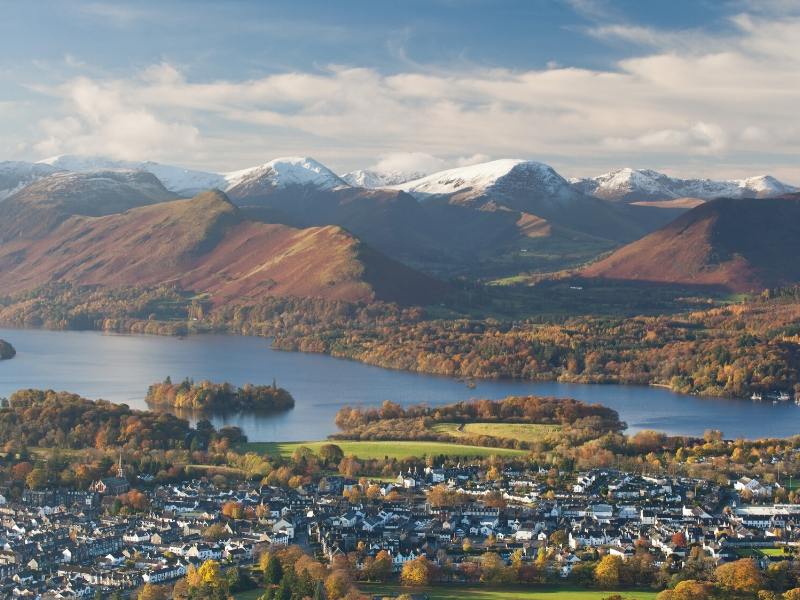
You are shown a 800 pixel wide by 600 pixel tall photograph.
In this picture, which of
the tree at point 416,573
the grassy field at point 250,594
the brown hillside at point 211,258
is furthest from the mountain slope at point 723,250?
the grassy field at point 250,594

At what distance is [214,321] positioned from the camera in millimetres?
109438

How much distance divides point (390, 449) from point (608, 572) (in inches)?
721

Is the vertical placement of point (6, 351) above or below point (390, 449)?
above

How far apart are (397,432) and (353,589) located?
23267 mm

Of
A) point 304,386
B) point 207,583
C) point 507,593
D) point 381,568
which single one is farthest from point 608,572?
point 304,386

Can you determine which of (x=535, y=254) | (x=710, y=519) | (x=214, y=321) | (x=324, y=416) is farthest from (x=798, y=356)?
(x=535, y=254)

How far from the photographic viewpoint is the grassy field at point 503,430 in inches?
2077

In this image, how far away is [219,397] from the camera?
210 feet

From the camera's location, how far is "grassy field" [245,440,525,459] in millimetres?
48344

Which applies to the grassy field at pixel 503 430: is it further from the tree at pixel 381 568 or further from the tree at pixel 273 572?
the tree at pixel 273 572

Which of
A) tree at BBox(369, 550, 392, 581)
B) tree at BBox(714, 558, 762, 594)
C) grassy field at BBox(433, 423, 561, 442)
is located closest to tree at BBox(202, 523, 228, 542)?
tree at BBox(369, 550, 392, 581)

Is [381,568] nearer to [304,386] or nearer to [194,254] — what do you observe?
[304,386]

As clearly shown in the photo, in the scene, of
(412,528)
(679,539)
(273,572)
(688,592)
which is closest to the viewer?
(688,592)

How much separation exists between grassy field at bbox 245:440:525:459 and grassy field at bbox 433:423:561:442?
93.4 inches
